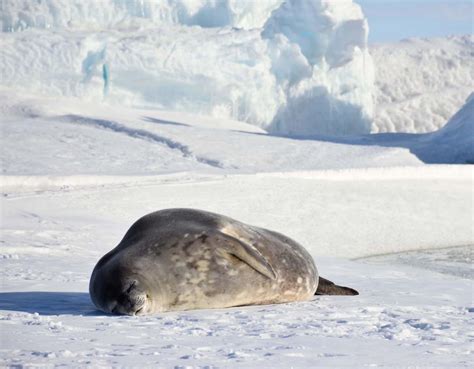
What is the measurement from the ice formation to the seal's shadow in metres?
13.5

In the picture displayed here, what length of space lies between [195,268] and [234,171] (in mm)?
7300

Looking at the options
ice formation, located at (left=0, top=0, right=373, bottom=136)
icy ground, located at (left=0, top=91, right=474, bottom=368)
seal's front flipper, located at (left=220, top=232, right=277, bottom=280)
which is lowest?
icy ground, located at (left=0, top=91, right=474, bottom=368)

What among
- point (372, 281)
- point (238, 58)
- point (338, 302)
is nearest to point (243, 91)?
point (238, 58)

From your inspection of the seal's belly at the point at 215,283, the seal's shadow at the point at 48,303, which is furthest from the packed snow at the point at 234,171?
the seal's belly at the point at 215,283

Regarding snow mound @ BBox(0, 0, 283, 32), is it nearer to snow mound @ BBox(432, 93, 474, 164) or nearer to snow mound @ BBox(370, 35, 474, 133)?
snow mound @ BBox(370, 35, 474, 133)

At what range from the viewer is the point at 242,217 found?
9.55 meters

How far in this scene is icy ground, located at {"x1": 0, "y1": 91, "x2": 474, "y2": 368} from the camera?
3.44 m

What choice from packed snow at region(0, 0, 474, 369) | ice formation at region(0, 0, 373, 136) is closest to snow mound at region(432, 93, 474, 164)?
packed snow at region(0, 0, 474, 369)

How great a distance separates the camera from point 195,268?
14.6 ft

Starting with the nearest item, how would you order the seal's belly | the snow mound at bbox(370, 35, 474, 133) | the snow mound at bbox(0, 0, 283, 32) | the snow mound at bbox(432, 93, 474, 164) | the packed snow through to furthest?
the packed snow → the seal's belly → the snow mound at bbox(432, 93, 474, 164) → the snow mound at bbox(0, 0, 283, 32) → the snow mound at bbox(370, 35, 474, 133)

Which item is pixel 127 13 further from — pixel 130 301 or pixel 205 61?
pixel 130 301

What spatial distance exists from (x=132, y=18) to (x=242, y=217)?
1266 centimetres

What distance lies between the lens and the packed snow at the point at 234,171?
365 cm

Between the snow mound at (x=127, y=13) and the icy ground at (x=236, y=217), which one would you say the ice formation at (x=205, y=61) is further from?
the icy ground at (x=236, y=217)
